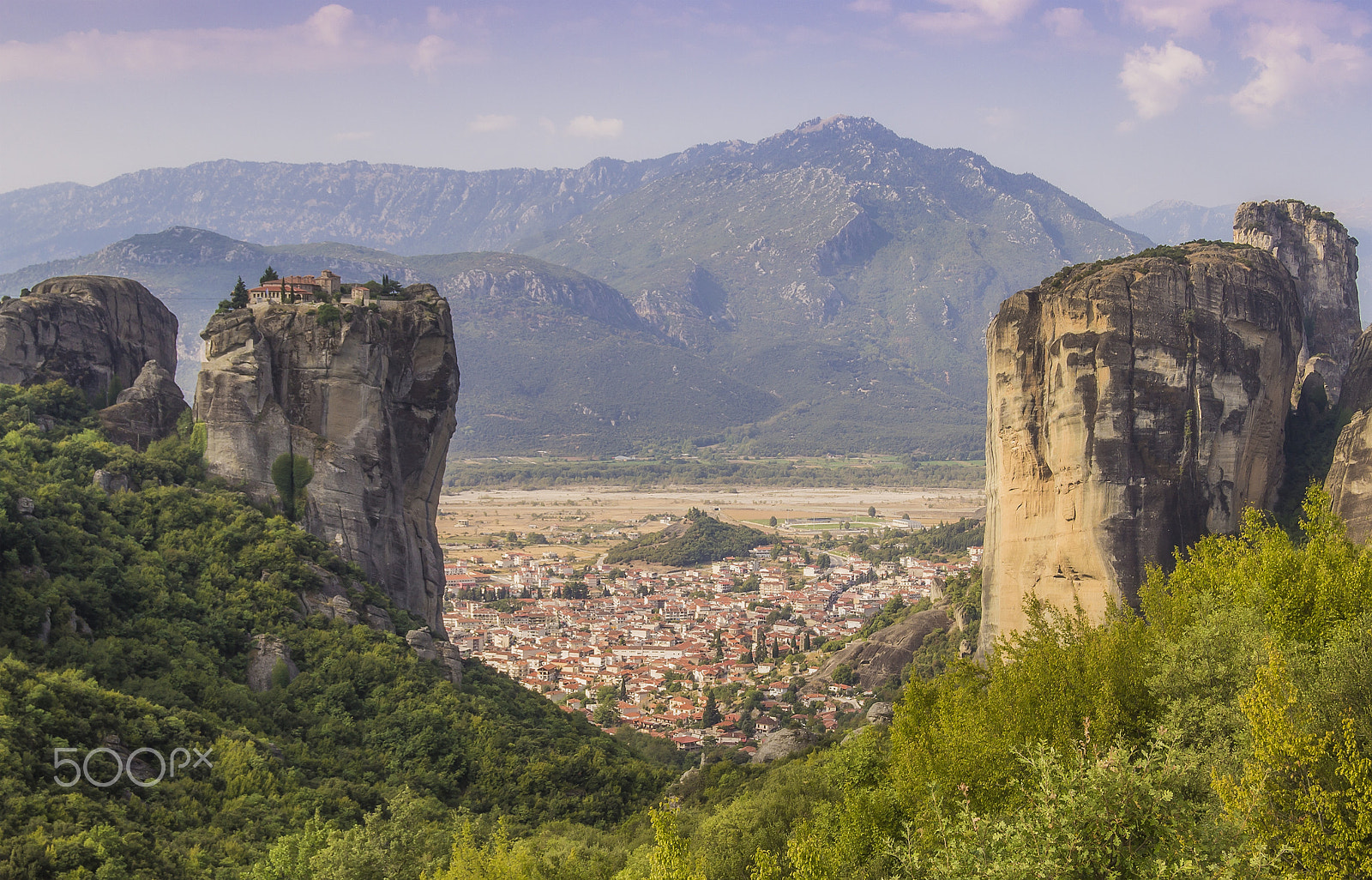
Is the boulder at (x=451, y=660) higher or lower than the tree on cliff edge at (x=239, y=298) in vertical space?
lower

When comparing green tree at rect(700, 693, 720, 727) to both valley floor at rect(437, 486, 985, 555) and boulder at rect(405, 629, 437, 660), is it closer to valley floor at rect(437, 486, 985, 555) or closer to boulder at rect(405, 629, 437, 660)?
boulder at rect(405, 629, 437, 660)

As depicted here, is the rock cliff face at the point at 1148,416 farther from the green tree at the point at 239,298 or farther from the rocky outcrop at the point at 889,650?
the green tree at the point at 239,298

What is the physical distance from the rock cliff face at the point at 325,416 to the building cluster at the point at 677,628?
20.5 metres

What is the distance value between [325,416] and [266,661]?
11.9m

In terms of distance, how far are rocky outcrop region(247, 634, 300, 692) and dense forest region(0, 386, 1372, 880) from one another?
47cm

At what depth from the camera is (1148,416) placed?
4016 centimetres

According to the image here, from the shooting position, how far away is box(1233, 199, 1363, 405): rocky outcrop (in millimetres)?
60750

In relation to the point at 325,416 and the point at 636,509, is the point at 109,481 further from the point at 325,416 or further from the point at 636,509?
the point at 636,509

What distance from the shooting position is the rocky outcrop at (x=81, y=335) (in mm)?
46969

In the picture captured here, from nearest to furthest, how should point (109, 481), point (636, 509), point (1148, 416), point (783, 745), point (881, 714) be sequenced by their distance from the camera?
point (1148, 416) < point (109, 481) < point (783, 745) < point (881, 714) < point (636, 509)

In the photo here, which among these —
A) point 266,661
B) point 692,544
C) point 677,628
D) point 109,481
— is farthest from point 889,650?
point 692,544

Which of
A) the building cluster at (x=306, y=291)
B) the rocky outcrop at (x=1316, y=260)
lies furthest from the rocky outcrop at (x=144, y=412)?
the rocky outcrop at (x=1316, y=260)

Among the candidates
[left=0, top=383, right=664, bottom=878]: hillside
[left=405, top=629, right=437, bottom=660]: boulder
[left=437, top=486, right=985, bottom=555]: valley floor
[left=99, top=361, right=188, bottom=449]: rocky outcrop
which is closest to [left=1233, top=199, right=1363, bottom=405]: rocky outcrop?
[left=0, top=383, right=664, bottom=878]: hillside

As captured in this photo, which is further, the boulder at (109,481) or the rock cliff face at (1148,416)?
the boulder at (109,481)
